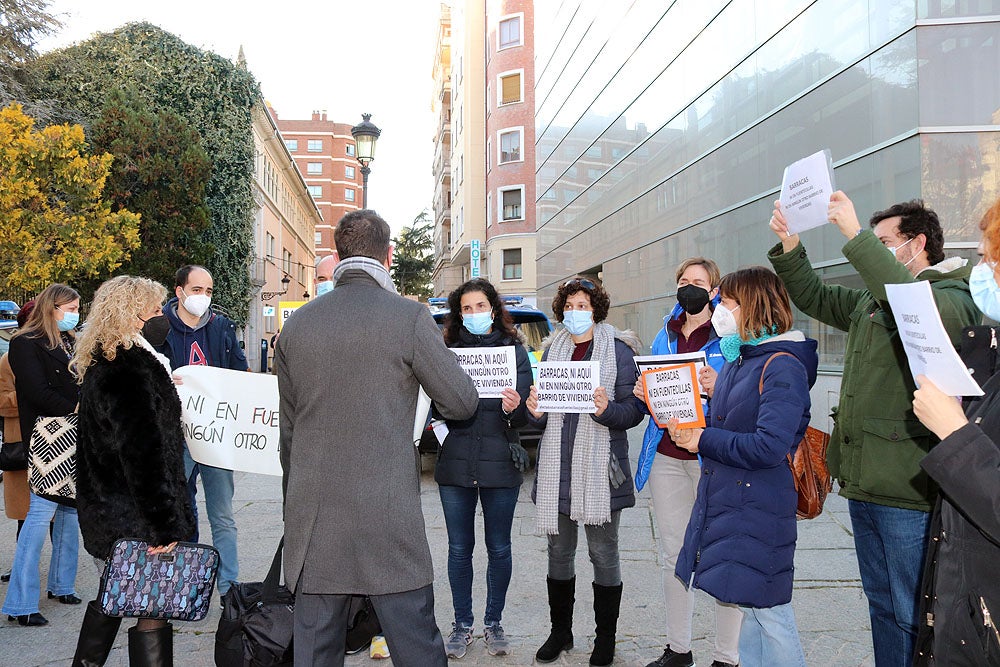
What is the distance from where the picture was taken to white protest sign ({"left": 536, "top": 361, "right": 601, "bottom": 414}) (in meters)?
4.06

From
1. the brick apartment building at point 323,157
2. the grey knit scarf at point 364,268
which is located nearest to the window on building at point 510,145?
the grey knit scarf at point 364,268

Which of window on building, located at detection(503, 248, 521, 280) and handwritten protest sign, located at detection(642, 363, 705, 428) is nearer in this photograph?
handwritten protest sign, located at detection(642, 363, 705, 428)

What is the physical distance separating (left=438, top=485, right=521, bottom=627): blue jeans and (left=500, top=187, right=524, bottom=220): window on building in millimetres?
36428

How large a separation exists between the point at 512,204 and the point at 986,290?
128ft

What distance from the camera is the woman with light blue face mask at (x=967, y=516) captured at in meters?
1.72

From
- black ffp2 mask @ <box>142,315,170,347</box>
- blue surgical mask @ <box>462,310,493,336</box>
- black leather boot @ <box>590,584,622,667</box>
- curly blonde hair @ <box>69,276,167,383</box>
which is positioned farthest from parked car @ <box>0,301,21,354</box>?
black leather boot @ <box>590,584,622,667</box>

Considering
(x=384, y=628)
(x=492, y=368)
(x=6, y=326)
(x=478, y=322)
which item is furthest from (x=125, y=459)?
(x=6, y=326)

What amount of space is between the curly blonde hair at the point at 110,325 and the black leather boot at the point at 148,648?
1.21m

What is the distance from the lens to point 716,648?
151 inches

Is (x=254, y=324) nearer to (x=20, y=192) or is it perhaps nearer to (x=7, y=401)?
(x=20, y=192)

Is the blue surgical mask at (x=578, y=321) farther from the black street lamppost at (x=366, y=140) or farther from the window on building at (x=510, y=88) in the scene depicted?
the window on building at (x=510, y=88)

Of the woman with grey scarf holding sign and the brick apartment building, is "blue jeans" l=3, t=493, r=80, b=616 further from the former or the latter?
the brick apartment building

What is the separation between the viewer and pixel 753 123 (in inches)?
484

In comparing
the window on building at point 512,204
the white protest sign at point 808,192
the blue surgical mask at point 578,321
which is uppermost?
the window on building at point 512,204
